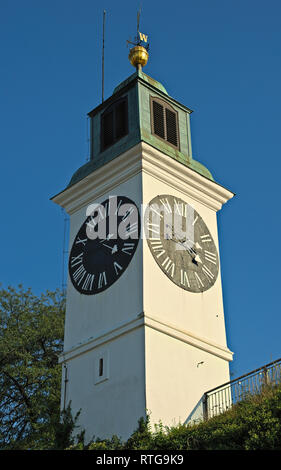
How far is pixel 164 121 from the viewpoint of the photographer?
26.2m

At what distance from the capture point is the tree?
27795 millimetres

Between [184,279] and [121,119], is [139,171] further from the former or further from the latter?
[184,279]

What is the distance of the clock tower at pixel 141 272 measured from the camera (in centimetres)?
2131

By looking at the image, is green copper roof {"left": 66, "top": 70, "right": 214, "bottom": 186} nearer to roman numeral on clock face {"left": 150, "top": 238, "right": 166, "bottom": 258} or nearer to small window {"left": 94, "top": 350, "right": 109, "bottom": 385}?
roman numeral on clock face {"left": 150, "top": 238, "right": 166, "bottom": 258}

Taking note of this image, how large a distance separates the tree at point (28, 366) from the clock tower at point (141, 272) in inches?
181

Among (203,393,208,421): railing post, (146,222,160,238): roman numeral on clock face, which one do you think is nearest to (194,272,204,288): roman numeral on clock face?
(146,222,160,238): roman numeral on clock face

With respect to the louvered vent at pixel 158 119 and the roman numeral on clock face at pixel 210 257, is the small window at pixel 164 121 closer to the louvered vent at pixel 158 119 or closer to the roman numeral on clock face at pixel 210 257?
the louvered vent at pixel 158 119

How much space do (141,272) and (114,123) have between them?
5.78m

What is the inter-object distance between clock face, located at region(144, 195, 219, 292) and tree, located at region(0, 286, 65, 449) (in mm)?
6230

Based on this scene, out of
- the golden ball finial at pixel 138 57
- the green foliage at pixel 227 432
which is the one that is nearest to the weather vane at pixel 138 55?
the golden ball finial at pixel 138 57
